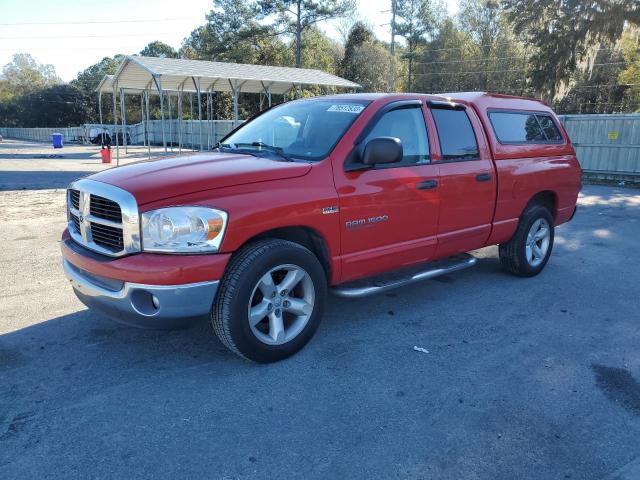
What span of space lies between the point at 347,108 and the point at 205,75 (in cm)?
1758

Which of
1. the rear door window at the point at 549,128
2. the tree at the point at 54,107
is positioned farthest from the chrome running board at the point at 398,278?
the tree at the point at 54,107

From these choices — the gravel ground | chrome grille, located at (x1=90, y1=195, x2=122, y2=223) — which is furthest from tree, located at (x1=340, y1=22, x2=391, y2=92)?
chrome grille, located at (x1=90, y1=195, x2=122, y2=223)

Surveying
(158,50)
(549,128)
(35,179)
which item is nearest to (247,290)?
(549,128)

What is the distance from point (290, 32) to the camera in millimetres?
46750

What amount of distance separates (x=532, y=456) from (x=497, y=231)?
2.97 metres

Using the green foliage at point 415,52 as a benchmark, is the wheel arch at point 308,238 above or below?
below

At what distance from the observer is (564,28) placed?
2620 cm

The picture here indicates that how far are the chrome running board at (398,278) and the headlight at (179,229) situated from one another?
1260 millimetres

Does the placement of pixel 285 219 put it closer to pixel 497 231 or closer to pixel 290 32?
pixel 497 231

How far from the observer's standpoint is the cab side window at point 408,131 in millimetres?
4262

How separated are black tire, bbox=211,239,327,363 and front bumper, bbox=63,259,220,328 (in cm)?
11

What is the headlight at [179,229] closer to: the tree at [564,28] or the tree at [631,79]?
the tree at [564,28]

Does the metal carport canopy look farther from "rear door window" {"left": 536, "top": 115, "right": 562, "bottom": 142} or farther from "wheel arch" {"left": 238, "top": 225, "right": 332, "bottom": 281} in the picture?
"wheel arch" {"left": 238, "top": 225, "right": 332, "bottom": 281}

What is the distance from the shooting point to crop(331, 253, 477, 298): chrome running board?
4062 mm
